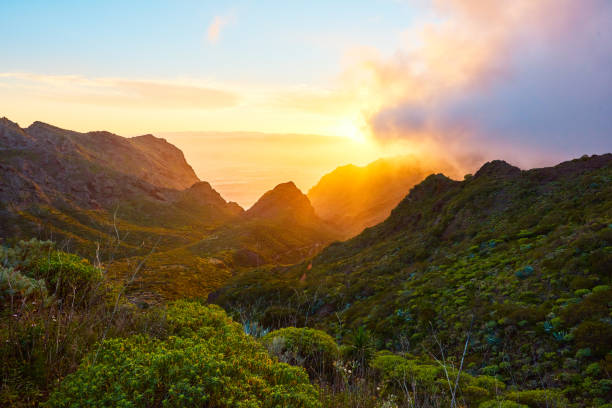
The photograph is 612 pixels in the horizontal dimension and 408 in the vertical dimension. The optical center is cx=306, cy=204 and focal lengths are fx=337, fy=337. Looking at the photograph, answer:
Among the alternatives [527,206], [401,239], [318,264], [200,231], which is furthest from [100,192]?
[527,206]

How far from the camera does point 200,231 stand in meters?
191

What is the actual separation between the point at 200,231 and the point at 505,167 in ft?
558

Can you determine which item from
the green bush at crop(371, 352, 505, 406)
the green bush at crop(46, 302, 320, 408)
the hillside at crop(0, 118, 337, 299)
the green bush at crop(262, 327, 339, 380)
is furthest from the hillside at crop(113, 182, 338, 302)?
the green bush at crop(46, 302, 320, 408)

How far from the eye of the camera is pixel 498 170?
1815 inches

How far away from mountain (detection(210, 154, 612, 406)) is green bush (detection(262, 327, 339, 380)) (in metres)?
1.09

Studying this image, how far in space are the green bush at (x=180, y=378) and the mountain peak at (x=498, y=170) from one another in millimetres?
46420

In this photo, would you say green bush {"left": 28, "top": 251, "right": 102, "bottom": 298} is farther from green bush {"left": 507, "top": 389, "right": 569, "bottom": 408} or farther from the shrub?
the shrub

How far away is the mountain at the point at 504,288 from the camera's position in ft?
38.4

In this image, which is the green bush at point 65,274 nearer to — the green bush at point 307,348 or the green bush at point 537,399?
the green bush at point 307,348

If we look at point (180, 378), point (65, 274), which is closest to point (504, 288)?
point (180, 378)

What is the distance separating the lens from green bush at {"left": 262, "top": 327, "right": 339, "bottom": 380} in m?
8.77

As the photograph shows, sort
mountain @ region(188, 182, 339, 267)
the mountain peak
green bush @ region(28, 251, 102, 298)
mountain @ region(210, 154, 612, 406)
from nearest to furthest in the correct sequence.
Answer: green bush @ region(28, 251, 102, 298) < mountain @ region(210, 154, 612, 406) < the mountain peak < mountain @ region(188, 182, 339, 267)

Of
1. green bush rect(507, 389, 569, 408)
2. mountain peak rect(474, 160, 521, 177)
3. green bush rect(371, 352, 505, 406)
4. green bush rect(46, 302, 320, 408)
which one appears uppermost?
mountain peak rect(474, 160, 521, 177)

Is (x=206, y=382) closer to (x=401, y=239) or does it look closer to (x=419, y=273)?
(x=419, y=273)
